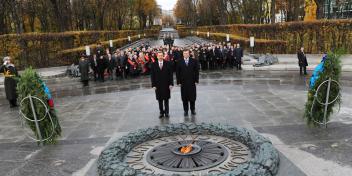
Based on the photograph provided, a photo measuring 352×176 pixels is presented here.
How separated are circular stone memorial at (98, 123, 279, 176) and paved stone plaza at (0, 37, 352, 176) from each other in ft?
1.54

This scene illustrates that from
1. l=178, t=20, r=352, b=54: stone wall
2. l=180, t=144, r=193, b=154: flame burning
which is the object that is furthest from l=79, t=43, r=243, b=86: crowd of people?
l=180, t=144, r=193, b=154: flame burning

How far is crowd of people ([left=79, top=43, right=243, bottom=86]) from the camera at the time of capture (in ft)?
59.0

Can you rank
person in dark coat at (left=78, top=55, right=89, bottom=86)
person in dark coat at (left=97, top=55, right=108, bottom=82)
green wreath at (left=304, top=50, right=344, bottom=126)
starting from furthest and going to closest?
1. person in dark coat at (left=97, top=55, right=108, bottom=82)
2. person in dark coat at (left=78, top=55, right=89, bottom=86)
3. green wreath at (left=304, top=50, right=344, bottom=126)

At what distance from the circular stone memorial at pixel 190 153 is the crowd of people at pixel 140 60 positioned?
10.00 meters

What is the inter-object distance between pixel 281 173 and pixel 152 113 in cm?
537

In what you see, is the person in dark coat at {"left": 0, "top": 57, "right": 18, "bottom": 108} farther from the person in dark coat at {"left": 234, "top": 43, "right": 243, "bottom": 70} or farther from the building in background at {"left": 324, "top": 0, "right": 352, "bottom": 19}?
the building in background at {"left": 324, "top": 0, "right": 352, "bottom": 19}

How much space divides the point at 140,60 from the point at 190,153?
43.9 feet

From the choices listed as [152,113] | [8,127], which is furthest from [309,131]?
[8,127]

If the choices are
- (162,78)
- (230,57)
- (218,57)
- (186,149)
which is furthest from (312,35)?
(186,149)

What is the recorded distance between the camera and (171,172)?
18.9 feet

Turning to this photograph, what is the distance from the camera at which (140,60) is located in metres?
19.2

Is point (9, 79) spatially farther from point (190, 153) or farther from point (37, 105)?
point (190, 153)

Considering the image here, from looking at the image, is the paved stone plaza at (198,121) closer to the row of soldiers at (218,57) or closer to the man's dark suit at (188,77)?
the man's dark suit at (188,77)

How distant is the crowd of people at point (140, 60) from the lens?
1798 centimetres
